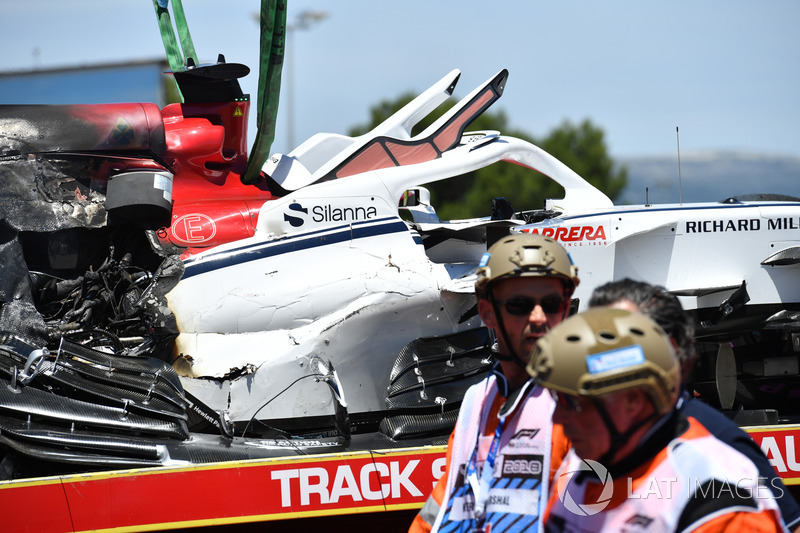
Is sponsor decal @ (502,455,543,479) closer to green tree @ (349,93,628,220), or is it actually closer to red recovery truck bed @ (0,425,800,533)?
red recovery truck bed @ (0,425,800,533)

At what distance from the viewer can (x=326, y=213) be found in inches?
208

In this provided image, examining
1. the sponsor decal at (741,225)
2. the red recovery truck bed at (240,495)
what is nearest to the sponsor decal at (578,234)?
the sponsor decal at (741,225)

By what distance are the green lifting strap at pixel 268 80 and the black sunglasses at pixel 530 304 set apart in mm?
4066

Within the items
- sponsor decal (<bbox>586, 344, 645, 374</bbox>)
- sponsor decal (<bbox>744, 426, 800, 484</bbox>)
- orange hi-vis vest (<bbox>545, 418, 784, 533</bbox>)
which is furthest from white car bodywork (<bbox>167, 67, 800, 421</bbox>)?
sponsor decal (<bbox>586, 344, 645, 374</bbox>)

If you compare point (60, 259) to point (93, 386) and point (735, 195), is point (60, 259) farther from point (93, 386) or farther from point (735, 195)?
point (735, 195)

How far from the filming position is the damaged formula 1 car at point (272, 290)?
172 inches

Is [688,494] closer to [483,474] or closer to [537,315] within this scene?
[483,474]

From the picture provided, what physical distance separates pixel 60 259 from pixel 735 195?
4.71 meters

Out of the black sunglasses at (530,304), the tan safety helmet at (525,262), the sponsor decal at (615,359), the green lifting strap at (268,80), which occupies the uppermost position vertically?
the green lifting strap at (268,80)

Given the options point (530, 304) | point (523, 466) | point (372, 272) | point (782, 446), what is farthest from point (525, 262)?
point (782, 446)

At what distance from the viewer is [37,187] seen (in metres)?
5.05

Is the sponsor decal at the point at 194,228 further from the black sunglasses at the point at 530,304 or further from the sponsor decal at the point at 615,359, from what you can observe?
the sponsor decal at the point at 615,359

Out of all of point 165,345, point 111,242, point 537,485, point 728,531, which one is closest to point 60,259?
point 111,242

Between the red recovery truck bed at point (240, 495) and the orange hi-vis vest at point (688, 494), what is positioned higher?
the red recovery truck bed at point (240, 495)
